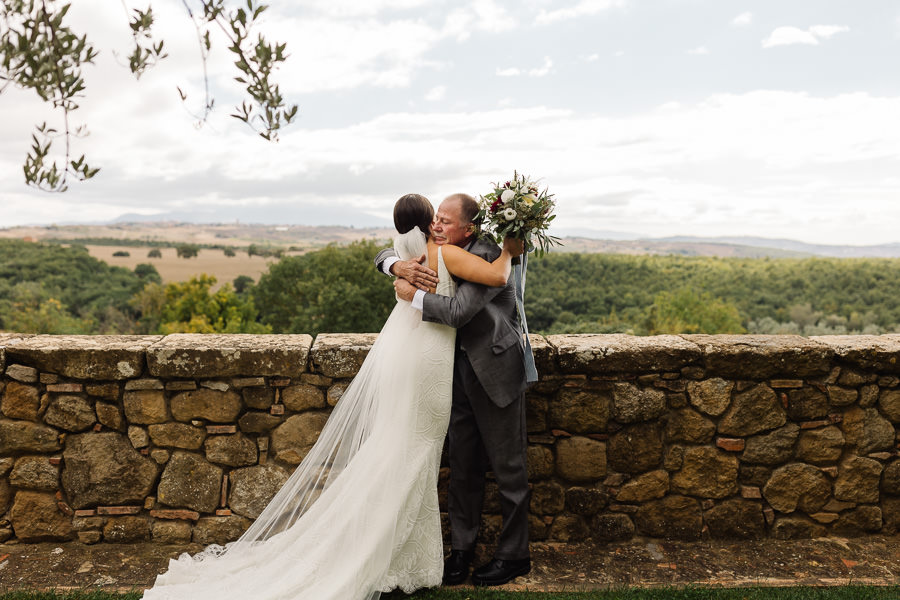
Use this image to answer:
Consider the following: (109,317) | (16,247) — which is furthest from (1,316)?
(16,247)

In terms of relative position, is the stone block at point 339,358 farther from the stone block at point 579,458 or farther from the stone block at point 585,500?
the stone block at point 585,500

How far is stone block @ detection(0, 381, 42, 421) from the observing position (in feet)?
10.6

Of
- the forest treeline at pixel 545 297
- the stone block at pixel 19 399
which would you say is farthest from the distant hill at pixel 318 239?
the stone block at pixel 19 399

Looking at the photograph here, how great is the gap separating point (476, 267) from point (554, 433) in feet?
3.93

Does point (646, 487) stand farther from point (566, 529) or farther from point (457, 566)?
point (457, 566)

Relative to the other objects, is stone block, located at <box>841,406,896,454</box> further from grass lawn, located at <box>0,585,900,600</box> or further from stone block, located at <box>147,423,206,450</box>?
stone block, located at <box>147,423,206,450</box>

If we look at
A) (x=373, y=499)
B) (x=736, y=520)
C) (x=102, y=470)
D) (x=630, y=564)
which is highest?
(x=373, y=499)

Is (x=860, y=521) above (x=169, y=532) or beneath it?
above

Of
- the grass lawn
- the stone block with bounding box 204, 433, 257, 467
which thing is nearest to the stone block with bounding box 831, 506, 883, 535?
the grass lawn

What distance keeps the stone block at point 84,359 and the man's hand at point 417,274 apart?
1.45 meters

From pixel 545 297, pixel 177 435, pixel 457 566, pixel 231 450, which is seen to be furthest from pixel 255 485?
pixel 545 297

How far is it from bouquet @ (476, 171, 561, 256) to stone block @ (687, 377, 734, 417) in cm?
124

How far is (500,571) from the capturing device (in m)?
3.05

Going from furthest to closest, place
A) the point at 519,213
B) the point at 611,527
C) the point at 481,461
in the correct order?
the point at 611,527 < the point at 481,461 < the point at 519,213
